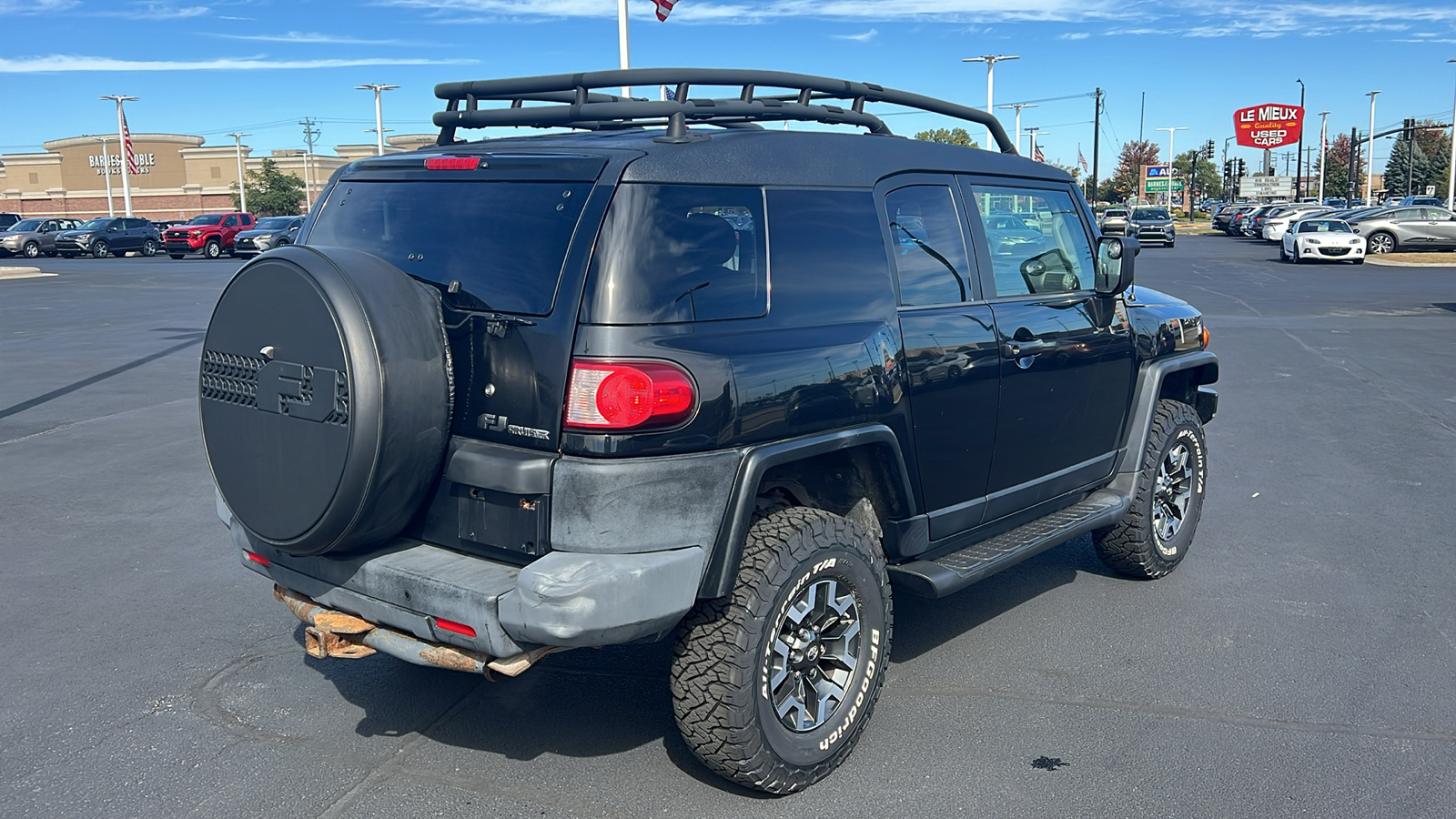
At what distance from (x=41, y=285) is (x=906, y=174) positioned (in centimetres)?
2912

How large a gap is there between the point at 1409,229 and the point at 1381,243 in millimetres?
855

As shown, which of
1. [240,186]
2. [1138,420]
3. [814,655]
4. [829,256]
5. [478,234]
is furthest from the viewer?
[240,186]

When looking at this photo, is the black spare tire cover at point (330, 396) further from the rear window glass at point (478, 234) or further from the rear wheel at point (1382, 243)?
the rear wheel at point (1382, 243)

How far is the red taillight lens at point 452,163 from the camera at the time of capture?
389 centimetres

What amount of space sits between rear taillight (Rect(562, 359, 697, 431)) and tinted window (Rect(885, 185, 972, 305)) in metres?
1.26

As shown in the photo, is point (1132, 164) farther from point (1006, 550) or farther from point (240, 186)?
point (1006, 550)

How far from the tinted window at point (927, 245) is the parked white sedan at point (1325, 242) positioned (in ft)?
112

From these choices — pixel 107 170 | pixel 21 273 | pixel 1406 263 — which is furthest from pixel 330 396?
pixel 107 170

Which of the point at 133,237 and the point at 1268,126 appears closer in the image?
the point at 133,237

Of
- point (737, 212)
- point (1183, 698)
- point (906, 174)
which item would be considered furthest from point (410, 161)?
point (1183, 698)

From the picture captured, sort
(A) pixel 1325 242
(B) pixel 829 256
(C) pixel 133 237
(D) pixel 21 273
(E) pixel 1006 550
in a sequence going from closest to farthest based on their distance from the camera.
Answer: (B) pixel 829 256 < (E) pixel 1006 550 < (D) pixel 21 273 < (A) pixel 1325 242 < (C) pixel 133 237

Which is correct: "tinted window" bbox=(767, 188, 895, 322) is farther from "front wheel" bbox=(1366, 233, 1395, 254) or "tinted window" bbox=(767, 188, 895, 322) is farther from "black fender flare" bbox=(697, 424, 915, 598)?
"front wheel" bbox=(1366, 233, 1395, 254)

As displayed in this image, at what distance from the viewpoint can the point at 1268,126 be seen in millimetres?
103750

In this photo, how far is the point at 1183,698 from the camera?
4.48 m
